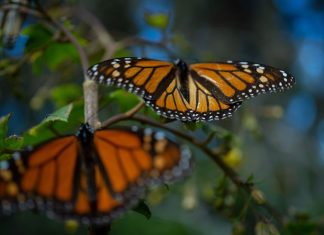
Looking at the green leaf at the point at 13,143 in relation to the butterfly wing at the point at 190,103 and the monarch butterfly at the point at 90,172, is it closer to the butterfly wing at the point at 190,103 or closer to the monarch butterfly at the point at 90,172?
the monarch butterfly at the point at 90,172

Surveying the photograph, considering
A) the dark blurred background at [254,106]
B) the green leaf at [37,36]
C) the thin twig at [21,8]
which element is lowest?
the dark blurred background at [254,106]

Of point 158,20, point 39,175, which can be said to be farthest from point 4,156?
point 158,20

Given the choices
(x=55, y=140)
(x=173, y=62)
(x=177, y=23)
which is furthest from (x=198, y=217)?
(x=55, y=140)

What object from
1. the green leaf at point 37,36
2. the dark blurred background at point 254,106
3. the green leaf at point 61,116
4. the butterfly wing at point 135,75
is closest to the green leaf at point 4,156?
Answer: the green leaf at point 61,116

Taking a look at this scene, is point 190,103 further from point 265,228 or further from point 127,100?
point 265,228

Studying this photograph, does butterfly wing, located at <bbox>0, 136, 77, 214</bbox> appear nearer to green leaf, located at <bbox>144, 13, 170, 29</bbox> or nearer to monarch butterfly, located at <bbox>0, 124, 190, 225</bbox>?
monarch butterfly, located at <bbox>0, 124, 190, 225</bbox>

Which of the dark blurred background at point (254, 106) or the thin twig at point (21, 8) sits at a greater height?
the thin twig at point (21, 8)

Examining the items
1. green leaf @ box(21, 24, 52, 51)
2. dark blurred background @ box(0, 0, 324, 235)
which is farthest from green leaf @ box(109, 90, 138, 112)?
dark blurred background @ box(0, 0, 324, 235)

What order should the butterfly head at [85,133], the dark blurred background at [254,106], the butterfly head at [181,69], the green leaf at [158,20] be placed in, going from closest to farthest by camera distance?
the butterfly head at [85,133] < the butterfly head at [181,69] < the green leaf at [158,20] < the dark blurred background at [254,106]
